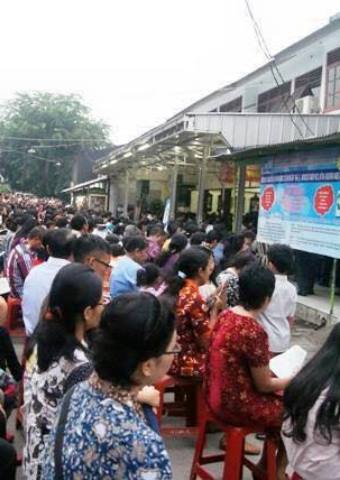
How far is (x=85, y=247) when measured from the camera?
4.36 m

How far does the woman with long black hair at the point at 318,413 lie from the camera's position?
2156mm

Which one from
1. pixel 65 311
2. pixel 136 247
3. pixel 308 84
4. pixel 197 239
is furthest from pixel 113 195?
pixel 65 311

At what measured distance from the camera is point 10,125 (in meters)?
42.2

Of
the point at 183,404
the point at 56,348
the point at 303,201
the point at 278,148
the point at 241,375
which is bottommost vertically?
the point at 183,404

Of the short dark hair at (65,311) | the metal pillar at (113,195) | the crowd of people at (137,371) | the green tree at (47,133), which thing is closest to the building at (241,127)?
the metal pillar at (113,195)

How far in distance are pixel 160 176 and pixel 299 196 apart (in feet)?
45.2

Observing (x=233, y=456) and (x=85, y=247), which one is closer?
(x=233, y=456)

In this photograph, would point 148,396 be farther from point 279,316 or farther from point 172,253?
point 172,253

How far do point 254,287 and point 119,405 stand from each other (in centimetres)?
174

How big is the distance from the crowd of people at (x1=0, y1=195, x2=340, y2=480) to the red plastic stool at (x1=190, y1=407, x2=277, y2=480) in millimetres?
63

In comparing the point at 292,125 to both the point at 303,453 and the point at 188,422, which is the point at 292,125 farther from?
the point at 303,453

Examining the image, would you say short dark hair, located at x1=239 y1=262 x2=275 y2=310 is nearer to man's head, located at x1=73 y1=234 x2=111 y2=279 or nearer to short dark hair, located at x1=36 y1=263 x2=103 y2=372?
short dark hair, located at x1=36 y1=263 x2=103 y2=372

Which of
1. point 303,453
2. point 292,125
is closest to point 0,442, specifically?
point 303,453

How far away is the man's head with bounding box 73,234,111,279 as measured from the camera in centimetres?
434
